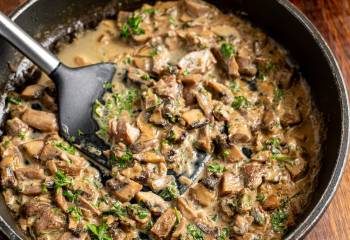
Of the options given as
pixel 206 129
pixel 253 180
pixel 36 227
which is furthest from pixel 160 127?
pixel 36 227

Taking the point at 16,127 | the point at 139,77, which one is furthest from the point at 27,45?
the point at 139,77

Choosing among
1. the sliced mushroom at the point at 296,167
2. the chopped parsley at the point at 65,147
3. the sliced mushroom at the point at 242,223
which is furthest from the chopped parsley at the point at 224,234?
the chopped parsley at the point at 65,147

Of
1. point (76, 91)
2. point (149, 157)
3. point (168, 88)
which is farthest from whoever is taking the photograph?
point (76, 91)


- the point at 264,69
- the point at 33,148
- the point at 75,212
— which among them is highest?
the point at 33,148

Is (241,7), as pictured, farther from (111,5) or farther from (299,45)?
(111,5)

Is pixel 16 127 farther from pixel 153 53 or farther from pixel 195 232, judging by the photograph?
pixel 195 232

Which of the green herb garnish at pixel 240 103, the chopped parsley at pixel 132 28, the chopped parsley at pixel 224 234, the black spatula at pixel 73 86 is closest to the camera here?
the chopped parsley at pixel 224 234

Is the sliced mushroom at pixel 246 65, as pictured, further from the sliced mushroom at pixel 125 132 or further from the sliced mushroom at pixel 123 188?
the sliced mushroom at pixel 123 188
